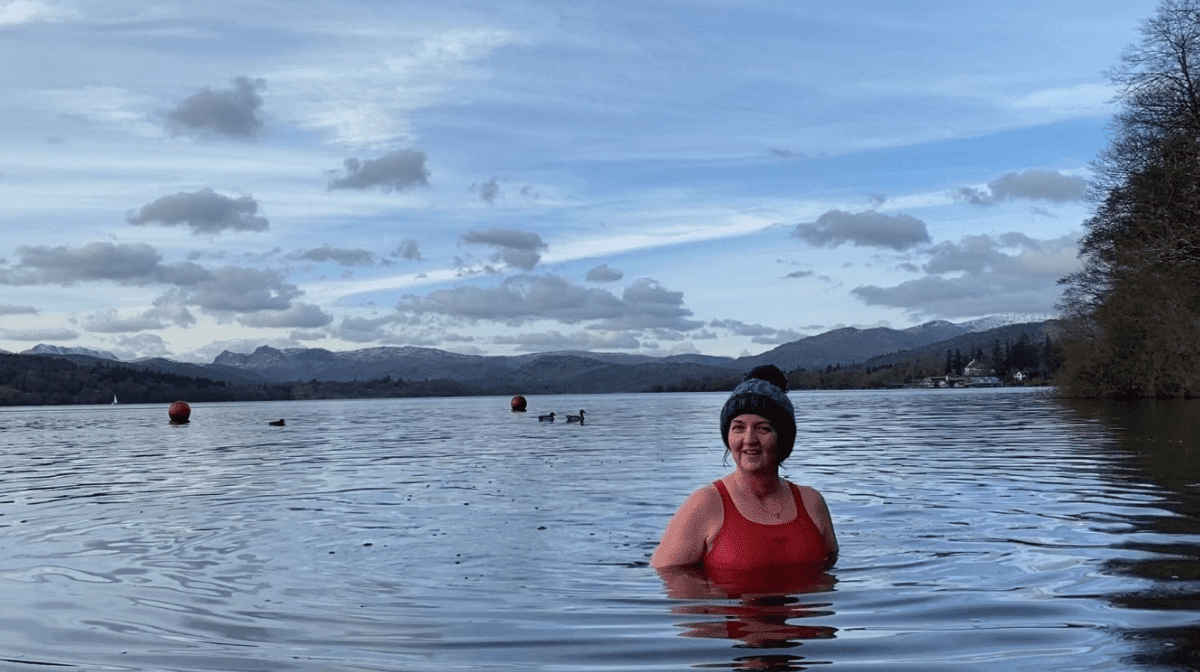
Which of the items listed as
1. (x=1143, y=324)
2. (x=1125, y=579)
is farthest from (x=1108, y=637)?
(x=1143, y=324)

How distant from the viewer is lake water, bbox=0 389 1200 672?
6.31 m

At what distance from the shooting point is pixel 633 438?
37.2 metres

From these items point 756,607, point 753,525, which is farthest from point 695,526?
point 756,607

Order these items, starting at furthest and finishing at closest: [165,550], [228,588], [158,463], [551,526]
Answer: [158,463] → [551,526] → [165,550] → [228,588]

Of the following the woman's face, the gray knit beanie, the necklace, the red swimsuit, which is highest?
the gray knit beanie

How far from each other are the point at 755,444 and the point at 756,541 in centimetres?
78

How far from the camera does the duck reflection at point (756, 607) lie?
6293 millimetres

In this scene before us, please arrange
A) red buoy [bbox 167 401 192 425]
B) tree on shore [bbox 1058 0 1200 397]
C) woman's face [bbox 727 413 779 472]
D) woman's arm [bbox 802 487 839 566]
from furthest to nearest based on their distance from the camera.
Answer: red buoy [bbox 167 401 192 425] < tree on shore [bbox 1058 0 1200 397] < woman's arm [bbox 802 487 839 566] < woman's face [bbox 727 413 779 472]

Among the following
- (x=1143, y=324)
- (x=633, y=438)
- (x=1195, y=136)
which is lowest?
(x=633, y=438)

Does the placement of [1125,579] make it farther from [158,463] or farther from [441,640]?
[158,463]

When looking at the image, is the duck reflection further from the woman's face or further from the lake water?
the woman's face

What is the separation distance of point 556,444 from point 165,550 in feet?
76.1

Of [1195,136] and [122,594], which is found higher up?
[1195,136]

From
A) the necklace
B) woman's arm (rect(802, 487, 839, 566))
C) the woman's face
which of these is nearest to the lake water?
woman's arm (rect(802, 487, 839, 566))
